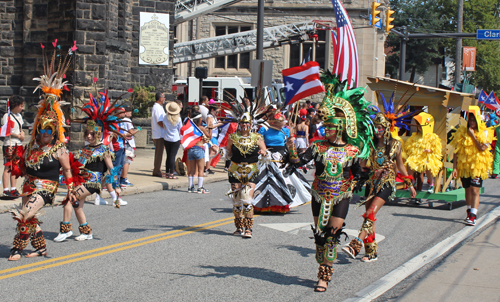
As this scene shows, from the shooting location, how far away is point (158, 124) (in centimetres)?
1437

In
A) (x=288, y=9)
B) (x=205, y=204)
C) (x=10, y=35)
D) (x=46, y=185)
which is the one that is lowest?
(x=205, y=204)

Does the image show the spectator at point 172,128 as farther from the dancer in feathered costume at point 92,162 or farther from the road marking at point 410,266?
the road marking at point 410,266

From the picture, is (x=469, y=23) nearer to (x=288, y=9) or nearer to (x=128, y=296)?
(x=288, y=9)

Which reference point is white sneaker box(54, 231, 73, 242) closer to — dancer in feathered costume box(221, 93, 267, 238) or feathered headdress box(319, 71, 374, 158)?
dancer in feathered costume box(221, 93, 267, 238)

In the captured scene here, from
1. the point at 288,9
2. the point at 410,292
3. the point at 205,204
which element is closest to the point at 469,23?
the point at 288,9

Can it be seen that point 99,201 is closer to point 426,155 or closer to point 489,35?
point 426,155

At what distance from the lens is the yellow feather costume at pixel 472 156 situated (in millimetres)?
9992

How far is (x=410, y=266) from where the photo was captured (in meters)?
6.83

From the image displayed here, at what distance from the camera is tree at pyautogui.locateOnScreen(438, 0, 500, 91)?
52.5 meters

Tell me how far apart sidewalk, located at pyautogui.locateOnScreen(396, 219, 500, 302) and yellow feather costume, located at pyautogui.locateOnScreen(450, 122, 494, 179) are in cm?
207

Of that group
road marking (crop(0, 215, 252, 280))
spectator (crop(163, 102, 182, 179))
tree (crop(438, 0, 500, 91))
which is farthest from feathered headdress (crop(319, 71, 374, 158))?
tree (crop(438, 0, 500, 91))

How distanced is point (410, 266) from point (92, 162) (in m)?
4.45

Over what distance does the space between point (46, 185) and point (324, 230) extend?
3417 millimetres

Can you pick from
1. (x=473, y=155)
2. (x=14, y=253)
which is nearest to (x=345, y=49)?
(x=473, y=155)
